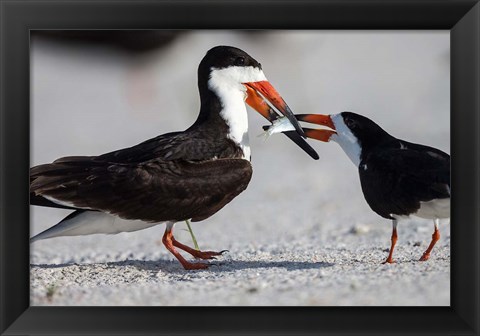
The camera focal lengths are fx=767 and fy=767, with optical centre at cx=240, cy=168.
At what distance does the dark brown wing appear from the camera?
479 cm

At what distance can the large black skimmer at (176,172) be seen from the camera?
480cm

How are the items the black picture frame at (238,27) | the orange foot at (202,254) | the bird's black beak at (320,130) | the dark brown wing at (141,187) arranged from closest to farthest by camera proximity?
the black picture frame at (238,27) → the dark brown wing at (141,187) → the bird's black beak at (320,130) → the orange foot at (202,254)

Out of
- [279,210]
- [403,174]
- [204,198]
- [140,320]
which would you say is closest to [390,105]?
[279,210]

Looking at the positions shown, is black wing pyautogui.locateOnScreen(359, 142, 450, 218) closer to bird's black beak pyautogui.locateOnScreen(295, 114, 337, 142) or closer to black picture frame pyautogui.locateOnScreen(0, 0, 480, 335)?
black picture frame pyautogui.locateOnScreen(0, 0, 480, 335)

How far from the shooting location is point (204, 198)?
4863mm

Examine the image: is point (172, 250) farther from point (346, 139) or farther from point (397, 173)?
point (397, 173)

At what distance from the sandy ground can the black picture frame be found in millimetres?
88

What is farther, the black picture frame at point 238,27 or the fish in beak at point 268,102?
the fish in beak at point 268,102

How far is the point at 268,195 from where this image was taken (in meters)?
8.10

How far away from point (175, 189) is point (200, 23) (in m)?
1.04

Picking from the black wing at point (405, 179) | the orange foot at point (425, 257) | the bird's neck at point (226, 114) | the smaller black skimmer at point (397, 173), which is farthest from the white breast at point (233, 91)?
the orange foot at point (425, 257)

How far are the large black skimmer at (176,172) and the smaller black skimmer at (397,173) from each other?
480 mm

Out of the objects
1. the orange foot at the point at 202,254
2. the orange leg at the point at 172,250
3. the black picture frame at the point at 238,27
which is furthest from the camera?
the orange foot at the point at 202,254

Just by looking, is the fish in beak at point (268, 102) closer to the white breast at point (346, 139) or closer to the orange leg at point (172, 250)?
the white breast at point (346, 139)
